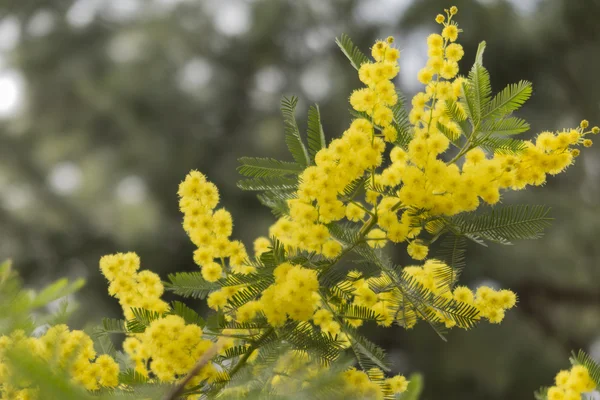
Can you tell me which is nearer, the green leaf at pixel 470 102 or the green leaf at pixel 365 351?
the green leaf at pixel 365 351

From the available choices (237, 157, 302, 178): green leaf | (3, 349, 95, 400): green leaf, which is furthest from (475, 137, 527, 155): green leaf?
(3, 349, 95, 400): green leaf

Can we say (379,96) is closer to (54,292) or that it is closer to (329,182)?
(329,182)

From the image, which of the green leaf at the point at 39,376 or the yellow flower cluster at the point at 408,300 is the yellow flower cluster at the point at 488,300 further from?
the green leaf at the point at 39,376

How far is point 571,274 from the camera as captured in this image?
6.93 m

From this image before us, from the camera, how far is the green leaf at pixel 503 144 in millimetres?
1242

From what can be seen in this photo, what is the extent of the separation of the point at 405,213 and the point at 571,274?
6282mm

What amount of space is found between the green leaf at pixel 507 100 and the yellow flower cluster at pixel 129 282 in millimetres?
695

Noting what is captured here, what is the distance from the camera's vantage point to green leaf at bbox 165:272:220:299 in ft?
4.09

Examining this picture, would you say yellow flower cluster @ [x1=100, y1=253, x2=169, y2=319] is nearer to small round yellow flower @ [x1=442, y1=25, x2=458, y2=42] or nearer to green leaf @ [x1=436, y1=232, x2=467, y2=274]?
green leaf @ [x1=436, y1=232, x2=467, y2=274]

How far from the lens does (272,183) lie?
1.37 meters

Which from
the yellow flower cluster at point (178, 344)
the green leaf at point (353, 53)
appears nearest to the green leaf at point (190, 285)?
the yellow flower cluster at point (178, 344)

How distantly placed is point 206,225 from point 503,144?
57cm

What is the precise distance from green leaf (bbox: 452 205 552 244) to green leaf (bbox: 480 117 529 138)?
15 centimetres

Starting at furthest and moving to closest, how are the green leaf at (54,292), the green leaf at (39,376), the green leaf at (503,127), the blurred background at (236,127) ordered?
the blurred background at (236,127), the green leaf at (503,127), the green leaf at (54,292), the green leaf at (39,376)
